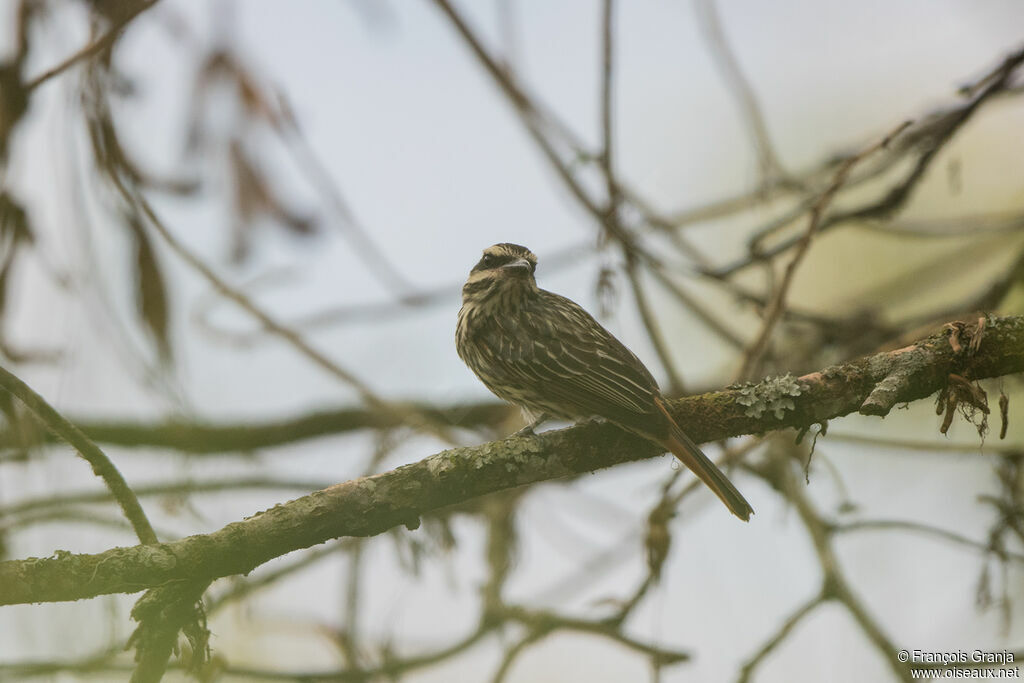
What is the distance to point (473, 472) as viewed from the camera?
10.7 feet

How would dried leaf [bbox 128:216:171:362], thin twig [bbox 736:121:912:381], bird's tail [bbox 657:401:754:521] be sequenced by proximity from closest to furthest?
dried leaf [bbox 128:216:171:362], bird's tail [bbox 657:401:754:521], thin twig [bbox 736:121:912:381]

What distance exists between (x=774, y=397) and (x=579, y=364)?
1046 millimetres

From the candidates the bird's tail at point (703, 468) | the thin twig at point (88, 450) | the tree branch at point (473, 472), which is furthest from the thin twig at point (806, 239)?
the thin twig at point (88, 450)

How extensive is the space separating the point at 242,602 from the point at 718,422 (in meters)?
2.55

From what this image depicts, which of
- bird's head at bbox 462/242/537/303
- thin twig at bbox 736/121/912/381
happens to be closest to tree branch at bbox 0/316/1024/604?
thin twig at bbox 736/121/912/381

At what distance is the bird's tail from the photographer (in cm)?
362

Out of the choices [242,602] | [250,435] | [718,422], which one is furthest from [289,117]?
[250,435]

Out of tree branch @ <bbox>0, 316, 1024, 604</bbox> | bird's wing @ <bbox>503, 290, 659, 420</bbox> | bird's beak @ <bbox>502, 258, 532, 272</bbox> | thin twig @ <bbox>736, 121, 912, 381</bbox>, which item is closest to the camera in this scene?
tree branch @ <bbox>0, 316, 1024, 604</bbox>

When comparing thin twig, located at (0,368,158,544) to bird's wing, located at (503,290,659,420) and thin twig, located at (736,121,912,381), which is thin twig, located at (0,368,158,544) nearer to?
bird's wing, located at (503,290,659,420)

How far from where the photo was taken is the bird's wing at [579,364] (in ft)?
12.5

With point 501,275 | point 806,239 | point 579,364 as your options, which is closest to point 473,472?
point 579,364

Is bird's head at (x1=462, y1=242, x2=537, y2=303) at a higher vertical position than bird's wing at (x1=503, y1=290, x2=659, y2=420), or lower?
higher

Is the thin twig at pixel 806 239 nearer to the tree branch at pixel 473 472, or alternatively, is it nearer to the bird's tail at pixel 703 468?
the bird's tail at pixel 703 468

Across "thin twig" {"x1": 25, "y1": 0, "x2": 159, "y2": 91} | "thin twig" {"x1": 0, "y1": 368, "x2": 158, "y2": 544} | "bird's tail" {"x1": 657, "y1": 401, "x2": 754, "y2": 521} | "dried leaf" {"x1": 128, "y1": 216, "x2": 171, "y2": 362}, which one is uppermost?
"thin twig" {"x1": 25, "y1": 0, "x2": 159, "y2": 91}
